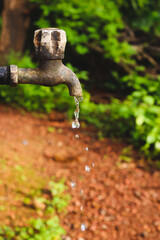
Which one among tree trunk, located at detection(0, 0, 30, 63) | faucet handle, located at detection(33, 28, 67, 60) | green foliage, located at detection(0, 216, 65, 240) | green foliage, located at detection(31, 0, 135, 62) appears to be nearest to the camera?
faucet handle, located at detection(33, 28, 67, 60)

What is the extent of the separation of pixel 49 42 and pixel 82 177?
2.24m

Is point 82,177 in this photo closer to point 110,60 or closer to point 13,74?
point 13,74

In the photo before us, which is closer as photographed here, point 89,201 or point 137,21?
point 89,201

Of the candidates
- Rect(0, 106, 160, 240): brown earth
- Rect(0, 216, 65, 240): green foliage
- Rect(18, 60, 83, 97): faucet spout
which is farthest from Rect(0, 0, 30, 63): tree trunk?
Rect(18, 60, 83, 97): faucet spout

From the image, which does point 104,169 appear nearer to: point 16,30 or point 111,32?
point 111,32

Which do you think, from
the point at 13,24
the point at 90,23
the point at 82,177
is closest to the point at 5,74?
the point at 82,177

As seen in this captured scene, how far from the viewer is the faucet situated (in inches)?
47.1

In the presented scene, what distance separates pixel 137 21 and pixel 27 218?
4328 mm

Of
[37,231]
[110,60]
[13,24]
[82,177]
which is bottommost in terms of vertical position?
[82,177]

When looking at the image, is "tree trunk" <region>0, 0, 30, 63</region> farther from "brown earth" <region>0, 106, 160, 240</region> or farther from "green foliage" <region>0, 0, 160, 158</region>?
"brown earth" <region>0, 106, 160, 240</region>

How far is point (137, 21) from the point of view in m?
5.59

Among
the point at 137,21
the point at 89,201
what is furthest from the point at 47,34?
the point at 137,21

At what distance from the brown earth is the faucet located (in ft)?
5.13

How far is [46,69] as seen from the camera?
4.22 feet
